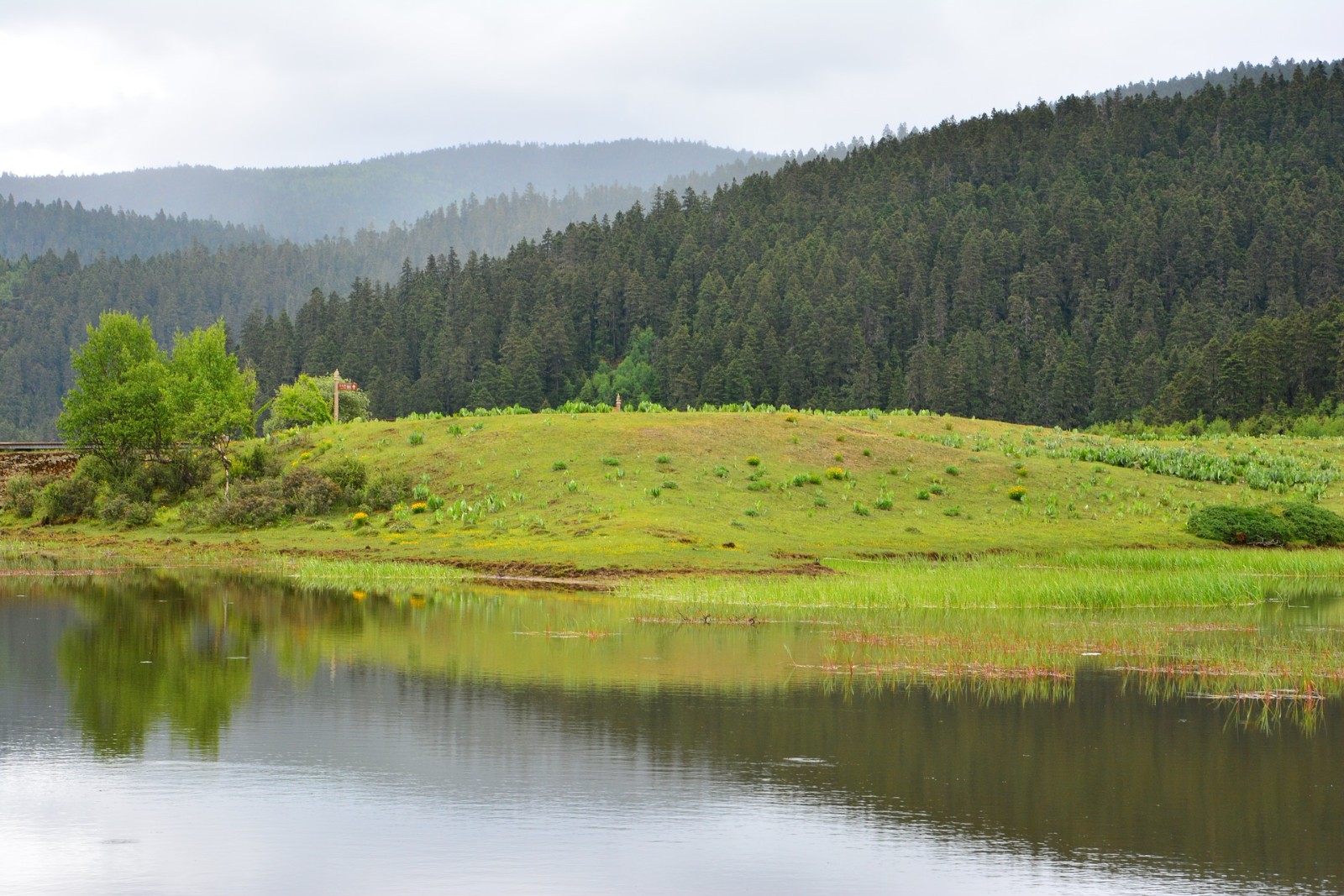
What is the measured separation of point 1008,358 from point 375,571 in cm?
13677

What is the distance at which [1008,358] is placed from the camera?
178625mm

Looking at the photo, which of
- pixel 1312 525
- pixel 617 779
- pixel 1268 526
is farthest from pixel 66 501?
pixel 617 779

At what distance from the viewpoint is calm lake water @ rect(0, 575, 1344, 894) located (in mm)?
16109

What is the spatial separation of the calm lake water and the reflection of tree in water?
0.42 ft

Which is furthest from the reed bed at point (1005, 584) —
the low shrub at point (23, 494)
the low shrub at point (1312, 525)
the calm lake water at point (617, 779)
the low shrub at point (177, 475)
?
the low shrub at point (23, 494)

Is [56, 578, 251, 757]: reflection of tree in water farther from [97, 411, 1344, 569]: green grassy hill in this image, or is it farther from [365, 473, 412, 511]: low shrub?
[365, 473, 412, 511]: low shrub

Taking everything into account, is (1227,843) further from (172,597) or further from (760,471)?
(760,471)

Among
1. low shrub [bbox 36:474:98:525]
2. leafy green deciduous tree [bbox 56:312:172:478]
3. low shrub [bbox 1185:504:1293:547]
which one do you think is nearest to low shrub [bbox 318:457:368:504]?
leafy green deciduous tree [bbox 56:312:172:478]

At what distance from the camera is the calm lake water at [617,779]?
52.9 feet

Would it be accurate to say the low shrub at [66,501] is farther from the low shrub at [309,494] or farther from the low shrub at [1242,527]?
the low shrub at [1242,527]

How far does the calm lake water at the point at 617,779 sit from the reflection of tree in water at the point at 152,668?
0.42 feet

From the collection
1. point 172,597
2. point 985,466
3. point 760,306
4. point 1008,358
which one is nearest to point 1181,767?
point 172,597

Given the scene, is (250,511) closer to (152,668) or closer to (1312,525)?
(152,668)

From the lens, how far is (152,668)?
30188 mm
